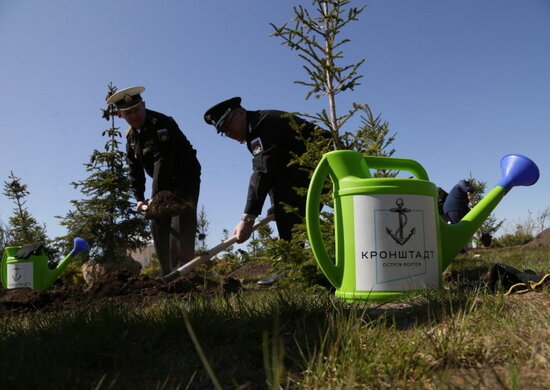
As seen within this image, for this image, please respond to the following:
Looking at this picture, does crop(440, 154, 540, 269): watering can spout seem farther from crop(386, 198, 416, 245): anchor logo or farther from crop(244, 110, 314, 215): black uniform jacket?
crop(244, 110, 314, 215): black uniform jacket

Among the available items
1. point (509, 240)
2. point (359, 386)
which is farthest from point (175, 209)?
point (509, 240)

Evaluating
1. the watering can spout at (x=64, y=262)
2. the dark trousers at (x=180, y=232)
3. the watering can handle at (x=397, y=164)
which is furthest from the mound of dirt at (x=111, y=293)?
the watering can handle at (x=397, y=164)

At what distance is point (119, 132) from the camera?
12.3m

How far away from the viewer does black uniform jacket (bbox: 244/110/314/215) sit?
398 centimetres

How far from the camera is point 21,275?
588 centimetres

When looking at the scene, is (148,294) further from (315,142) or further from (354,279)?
(354,279)

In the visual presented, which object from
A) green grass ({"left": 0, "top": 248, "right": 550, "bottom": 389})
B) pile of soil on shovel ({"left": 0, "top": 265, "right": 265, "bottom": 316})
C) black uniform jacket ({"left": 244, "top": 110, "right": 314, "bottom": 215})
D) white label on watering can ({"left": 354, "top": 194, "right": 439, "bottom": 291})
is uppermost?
black uniform jacket ({"left": 244, "top": 110, "right": 314, "bottom": 215})

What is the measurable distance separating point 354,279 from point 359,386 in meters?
1.11

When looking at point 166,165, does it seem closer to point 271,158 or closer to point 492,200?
point 271,158

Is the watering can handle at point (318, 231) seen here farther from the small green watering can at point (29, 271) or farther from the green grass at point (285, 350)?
the small green watering can at point (29, 271)

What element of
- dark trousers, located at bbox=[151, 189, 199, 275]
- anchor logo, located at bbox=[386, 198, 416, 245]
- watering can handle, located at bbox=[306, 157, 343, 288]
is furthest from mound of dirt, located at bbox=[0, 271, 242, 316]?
anchor logo, located at bbox=[386, 198, 416, 245]

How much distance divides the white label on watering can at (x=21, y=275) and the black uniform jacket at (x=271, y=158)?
3613mm

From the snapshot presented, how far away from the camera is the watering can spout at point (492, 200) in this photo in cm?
261

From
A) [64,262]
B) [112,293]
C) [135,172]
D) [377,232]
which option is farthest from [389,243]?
[64,262]
